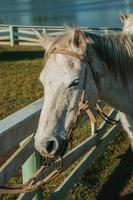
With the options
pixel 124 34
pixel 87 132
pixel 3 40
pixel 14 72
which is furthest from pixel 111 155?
pixel 3 40

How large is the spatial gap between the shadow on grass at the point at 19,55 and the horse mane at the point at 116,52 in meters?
12.8

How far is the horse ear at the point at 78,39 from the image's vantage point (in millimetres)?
3443

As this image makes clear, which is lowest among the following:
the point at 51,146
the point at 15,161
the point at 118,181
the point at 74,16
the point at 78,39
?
the point at 74,16

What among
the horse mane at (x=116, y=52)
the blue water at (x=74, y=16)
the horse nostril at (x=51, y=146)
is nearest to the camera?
the horse nostril at (x=51, y=146)

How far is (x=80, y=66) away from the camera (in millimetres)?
3535

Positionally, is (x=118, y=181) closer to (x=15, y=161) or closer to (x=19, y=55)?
(x=15, y=161)

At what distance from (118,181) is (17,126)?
2.90 m

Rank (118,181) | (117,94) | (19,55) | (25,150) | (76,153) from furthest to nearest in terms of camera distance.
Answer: (19,55)
(118,181)
(76,153)
(117,94)
(25,150)

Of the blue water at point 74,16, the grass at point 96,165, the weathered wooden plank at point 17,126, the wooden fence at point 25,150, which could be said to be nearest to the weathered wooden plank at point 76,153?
the wooden fence at point 25,150

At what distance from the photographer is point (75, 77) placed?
11.4 feet

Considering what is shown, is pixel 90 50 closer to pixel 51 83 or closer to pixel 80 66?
pixel 80 66

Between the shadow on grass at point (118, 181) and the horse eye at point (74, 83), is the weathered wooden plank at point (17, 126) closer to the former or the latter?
the horse eye at point (74, 83)

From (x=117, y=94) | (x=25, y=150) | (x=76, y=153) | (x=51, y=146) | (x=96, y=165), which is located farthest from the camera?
(x=96, y=165)

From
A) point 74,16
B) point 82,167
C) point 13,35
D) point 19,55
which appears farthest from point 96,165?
point 74,16
